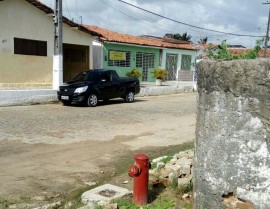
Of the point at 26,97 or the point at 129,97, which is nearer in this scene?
the point at 26,97

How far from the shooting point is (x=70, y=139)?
8953mm

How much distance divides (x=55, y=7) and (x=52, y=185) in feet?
40.5

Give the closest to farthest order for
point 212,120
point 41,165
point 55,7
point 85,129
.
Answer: point 212,120 → point 41,165 → point 85,129 → point 55,7

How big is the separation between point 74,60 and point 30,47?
489 cm

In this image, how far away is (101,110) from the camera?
14.3 meters

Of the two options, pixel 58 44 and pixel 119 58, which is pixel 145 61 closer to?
pixel 119 58

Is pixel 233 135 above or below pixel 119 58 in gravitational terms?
below

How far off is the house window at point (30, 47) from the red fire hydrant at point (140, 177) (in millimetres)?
13658

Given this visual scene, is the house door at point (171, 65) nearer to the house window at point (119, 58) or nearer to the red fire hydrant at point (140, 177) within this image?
the house window at point (119, 58)

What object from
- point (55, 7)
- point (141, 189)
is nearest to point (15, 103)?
point (55, 7)

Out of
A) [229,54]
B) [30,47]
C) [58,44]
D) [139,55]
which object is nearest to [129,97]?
[58,44]

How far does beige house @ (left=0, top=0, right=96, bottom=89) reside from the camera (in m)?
16.2

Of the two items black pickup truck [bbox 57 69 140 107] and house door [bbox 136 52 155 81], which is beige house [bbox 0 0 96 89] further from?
house door [bbox 136 52 155 81]

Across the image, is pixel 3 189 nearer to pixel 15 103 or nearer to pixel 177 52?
pixel 15 103
